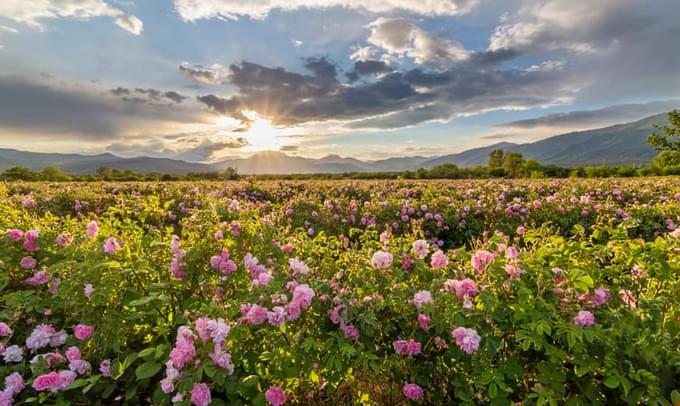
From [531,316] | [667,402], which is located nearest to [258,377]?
[531,316]

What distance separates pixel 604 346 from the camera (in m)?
1.98

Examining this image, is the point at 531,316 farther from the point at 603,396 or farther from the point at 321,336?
the point at 321,336

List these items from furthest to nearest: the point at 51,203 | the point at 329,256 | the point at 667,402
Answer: the point at 51,203, the point at 329,256, the point at 667,402

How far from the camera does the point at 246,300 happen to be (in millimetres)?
2238

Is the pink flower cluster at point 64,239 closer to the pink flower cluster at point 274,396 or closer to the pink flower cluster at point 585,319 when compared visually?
the pink flower cluster at point 274,396

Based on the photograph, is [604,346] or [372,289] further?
[372,289]

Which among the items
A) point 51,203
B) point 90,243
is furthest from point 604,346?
point 51,203

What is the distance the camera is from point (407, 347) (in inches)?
82.3

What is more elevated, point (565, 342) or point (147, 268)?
point (147, 268)

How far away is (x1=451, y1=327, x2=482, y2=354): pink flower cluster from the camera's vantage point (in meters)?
1.92

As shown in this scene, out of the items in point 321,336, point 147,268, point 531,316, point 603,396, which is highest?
point 147,268

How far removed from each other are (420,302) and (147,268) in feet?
5.87

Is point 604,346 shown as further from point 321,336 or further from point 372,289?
point 321,336

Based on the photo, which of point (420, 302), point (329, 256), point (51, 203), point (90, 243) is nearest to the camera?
point (420, 302)
